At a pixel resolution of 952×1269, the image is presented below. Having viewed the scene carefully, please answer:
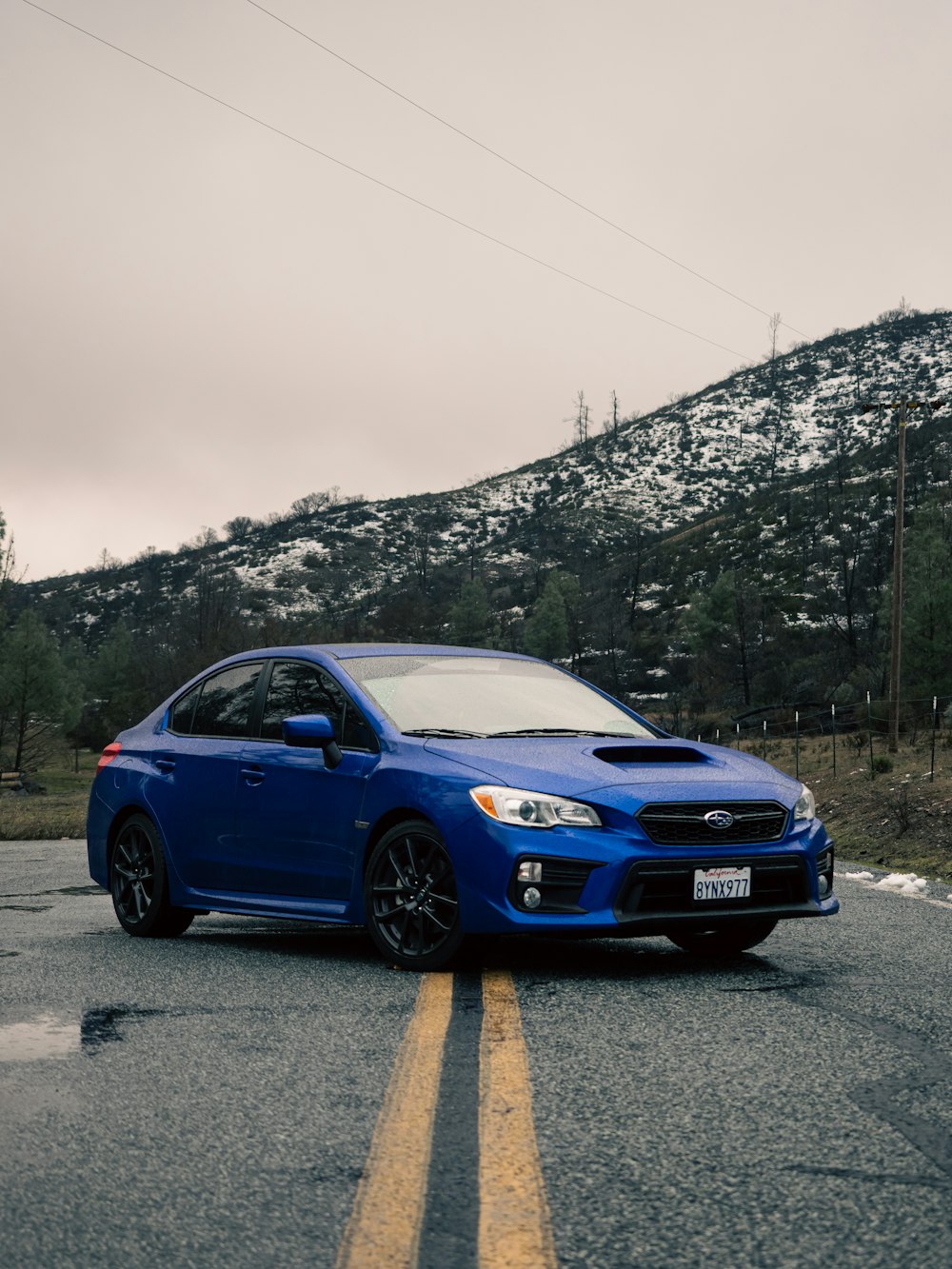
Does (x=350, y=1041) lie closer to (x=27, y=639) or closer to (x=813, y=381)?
(x=27, y=639)

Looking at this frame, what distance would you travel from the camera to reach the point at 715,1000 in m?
5.73

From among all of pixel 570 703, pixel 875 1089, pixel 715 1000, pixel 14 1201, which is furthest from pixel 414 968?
pixel 14 1201

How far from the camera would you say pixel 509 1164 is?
3.47 meters

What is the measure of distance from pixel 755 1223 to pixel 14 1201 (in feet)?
5.27

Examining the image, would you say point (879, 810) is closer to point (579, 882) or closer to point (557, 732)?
point (557, 732)

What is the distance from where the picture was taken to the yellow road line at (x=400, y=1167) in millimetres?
2893

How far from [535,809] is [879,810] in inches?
563

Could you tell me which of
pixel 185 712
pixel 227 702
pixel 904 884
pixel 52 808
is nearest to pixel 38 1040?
pixel 227 702

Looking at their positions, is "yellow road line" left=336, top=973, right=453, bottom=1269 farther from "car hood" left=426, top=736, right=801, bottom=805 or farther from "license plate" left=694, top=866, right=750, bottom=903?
"license plate" left=694, top=866, right=750, bottom=903

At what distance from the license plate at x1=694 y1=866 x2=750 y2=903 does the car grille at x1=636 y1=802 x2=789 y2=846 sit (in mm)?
127

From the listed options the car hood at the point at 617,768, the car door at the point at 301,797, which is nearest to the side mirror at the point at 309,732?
the car door at the point at 301,797

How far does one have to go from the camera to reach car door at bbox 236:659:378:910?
7055mm

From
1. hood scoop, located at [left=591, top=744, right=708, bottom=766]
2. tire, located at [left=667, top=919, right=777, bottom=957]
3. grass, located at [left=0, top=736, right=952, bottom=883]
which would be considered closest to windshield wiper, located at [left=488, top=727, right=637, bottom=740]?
hood scoop, located at [left=591, top=744, right=708, bottom=766]

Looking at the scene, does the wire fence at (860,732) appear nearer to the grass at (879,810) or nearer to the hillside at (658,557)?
the grass at (879,810)
